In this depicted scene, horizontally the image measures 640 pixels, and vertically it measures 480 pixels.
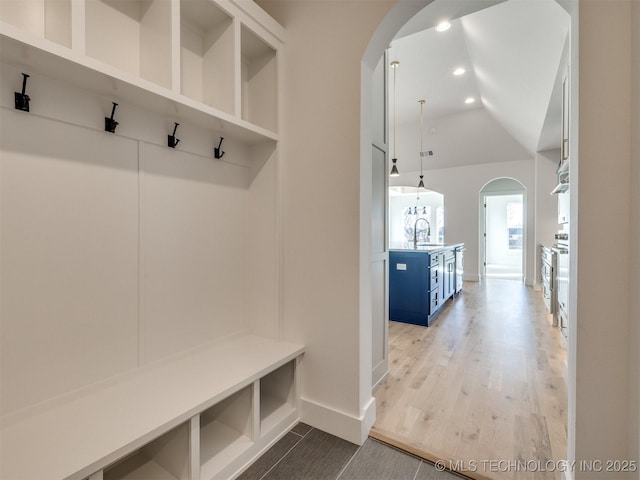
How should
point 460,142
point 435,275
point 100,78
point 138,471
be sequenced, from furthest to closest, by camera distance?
point 460,142 → point 435,275 → point 138,471 → point 100,78

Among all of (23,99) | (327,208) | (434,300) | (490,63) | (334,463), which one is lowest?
(334,463)

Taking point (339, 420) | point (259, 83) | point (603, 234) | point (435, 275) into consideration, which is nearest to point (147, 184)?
point (259, 83)

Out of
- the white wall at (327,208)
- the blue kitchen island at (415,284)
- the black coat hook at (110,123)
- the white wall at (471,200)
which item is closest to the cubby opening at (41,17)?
the black coat hook at (110,123)

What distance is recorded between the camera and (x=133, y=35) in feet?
4.91

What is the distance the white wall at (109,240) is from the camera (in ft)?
3.81

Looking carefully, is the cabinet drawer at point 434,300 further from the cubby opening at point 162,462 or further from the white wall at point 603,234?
the cubby opening at point 162,462

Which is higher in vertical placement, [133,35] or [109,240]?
[133,35]

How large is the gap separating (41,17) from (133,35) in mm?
373

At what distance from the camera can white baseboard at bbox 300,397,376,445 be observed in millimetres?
1648

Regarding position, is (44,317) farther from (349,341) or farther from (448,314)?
(448,314)

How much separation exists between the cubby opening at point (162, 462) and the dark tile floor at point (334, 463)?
1.01ft

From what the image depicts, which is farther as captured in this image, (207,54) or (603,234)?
(207,54)

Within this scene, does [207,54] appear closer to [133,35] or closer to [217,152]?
[133,35]

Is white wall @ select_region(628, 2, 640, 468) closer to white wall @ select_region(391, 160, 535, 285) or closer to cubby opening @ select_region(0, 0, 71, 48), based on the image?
cubby opening @ select_region(0, 0, 71, 48)
